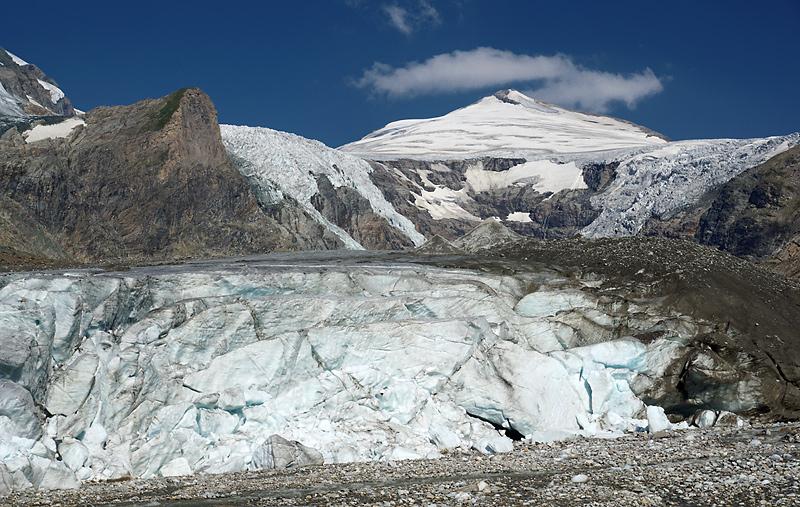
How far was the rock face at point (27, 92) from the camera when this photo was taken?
396 ft

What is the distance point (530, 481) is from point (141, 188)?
237 feet

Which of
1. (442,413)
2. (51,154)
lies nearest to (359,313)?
(442,413)

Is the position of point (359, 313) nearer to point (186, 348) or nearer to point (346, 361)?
point (346, 361)

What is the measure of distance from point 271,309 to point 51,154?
207ft

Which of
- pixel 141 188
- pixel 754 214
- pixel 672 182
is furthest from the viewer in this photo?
pixel 672 182

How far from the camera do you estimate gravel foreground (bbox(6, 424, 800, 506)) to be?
2167 centimetres

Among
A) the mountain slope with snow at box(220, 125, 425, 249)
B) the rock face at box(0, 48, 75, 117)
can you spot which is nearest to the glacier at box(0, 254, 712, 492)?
the mountain slope with snow at box(220, 125, 425, 249)

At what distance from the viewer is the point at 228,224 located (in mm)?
91250

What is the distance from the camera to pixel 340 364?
33469 millimetres

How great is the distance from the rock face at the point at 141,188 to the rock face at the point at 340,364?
162 feet

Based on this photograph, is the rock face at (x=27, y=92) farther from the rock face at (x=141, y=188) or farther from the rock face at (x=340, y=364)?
the rock face at (x=340, y=364)

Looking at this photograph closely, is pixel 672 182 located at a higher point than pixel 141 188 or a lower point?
higher

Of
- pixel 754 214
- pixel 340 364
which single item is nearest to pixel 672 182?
pixel 754 214

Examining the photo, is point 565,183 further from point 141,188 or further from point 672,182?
point 141,188
